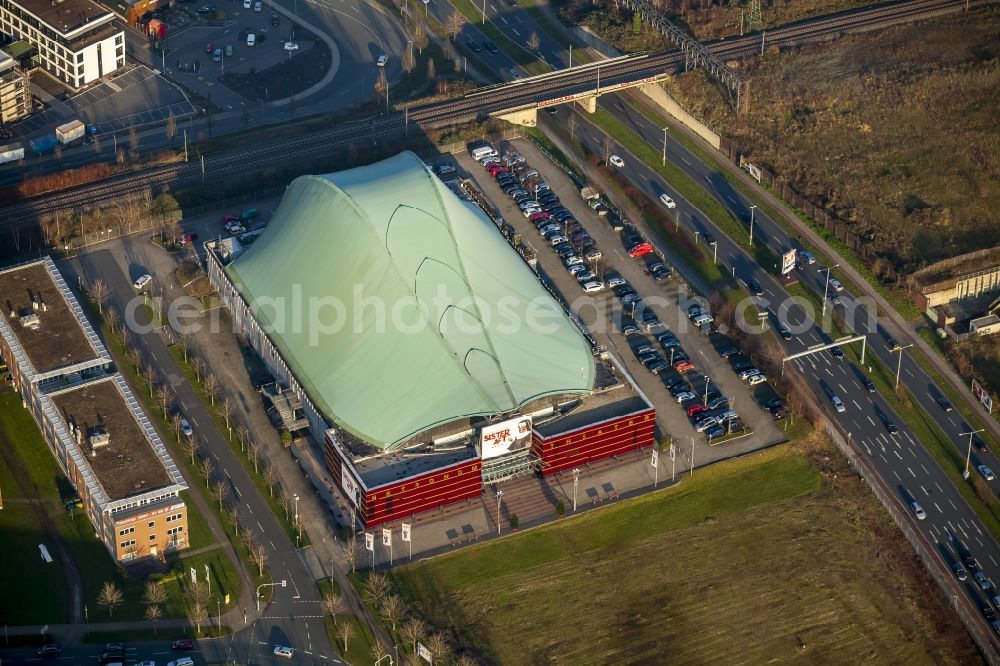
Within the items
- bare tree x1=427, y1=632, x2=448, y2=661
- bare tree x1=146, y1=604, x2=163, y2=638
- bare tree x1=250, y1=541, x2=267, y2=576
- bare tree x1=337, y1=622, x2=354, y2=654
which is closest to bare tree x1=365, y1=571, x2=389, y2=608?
bare tree x1=337, y1=622, x2=354, y2=654

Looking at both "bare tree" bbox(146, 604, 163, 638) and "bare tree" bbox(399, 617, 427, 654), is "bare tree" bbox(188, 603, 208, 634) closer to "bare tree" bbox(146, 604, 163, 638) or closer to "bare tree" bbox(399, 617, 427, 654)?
"bare tree" bbox(146, 604, 163, 638)

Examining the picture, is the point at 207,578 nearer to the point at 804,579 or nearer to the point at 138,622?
the point at 138,622

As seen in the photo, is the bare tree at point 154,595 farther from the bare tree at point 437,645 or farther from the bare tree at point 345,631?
the bare tree at point 437,645

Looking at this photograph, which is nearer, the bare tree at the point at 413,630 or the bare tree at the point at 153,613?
the bare tree at the point at 413,630

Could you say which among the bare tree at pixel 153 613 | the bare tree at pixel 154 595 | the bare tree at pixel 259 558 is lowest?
the bare tree at pixel 153 613

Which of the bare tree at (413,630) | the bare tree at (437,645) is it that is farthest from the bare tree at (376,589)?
the bare tree at (437,645)

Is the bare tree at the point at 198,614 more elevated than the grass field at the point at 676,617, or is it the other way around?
the bare tree at the point at 198,614

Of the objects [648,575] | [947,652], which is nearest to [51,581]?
[648,575]
